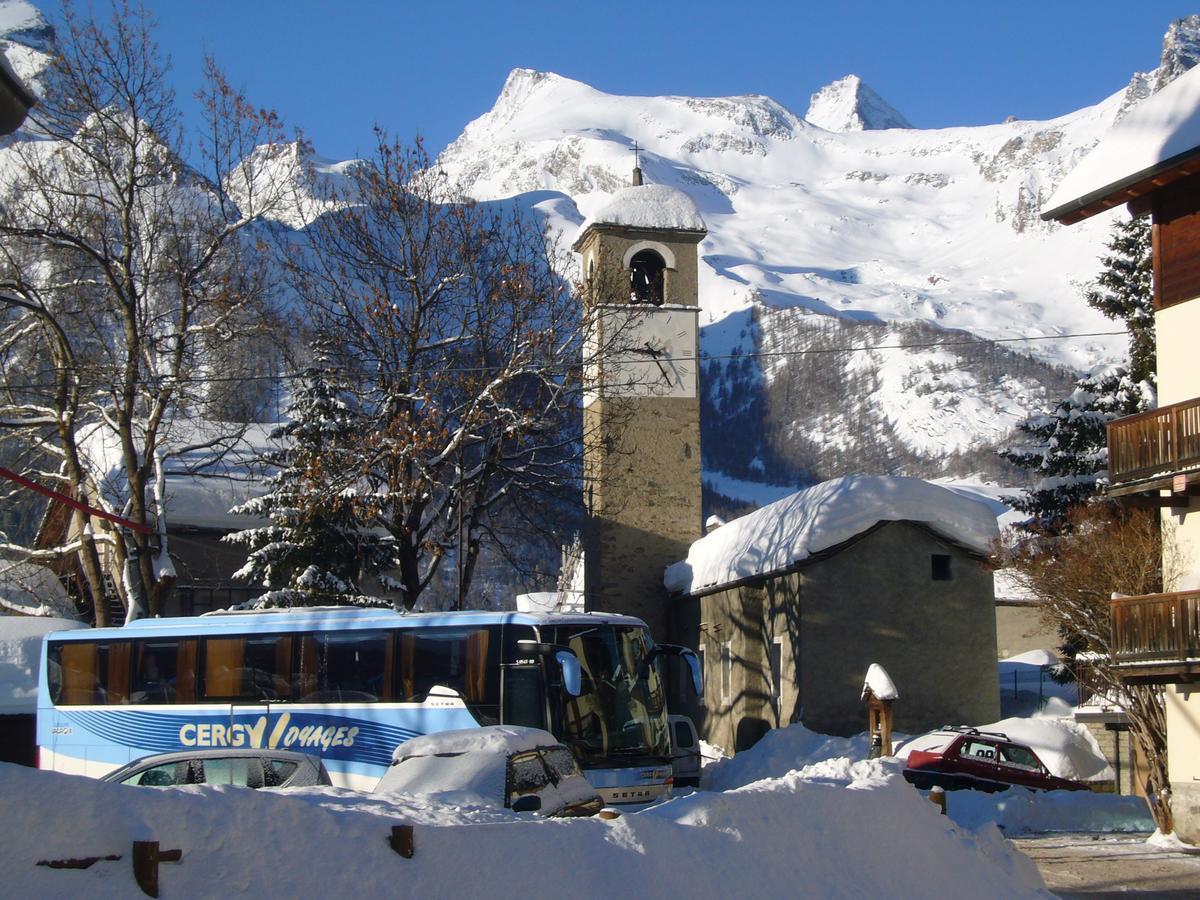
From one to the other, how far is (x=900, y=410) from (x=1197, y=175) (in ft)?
541

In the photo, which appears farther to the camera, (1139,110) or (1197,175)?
(1139,110)

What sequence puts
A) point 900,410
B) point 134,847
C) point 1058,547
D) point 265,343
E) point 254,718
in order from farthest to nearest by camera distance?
point 900,410, point 265,343, point 1058,547, point 254,718, point 134,847

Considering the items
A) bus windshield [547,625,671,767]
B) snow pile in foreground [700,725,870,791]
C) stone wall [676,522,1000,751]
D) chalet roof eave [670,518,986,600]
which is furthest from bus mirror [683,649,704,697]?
stone wall [676,522,1000,751]

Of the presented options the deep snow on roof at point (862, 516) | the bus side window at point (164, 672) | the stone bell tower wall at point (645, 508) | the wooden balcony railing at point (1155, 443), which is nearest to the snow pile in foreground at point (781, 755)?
the deep snow on roof at point (862, 516)

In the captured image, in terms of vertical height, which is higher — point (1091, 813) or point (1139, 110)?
point (1139, 110)

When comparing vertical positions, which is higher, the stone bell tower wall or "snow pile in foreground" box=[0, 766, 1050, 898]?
the stone bell tower wall

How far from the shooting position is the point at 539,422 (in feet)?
87.8

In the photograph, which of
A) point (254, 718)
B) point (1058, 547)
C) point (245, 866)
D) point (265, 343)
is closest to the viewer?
point (245, 866)

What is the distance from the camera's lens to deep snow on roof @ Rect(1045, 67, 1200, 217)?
20.1 metres

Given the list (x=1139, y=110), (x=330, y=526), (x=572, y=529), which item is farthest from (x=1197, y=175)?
(x=572, y=529)

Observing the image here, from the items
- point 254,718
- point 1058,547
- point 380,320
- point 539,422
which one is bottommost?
point 254,718

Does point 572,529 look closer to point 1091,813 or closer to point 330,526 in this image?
point 330,526

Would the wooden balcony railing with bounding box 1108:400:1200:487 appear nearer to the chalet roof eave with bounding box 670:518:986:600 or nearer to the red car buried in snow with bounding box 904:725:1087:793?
the red car buried in snow with bounding box 904:725:1087:793

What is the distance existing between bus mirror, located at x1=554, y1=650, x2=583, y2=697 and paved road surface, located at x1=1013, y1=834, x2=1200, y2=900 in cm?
565
